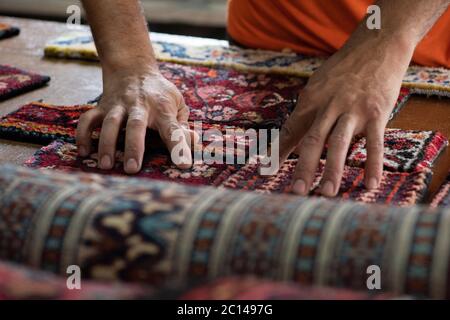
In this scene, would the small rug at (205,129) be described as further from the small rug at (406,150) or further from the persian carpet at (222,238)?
the persian carpet at (222,238)

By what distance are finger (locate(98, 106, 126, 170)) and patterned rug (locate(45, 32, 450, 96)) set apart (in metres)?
0.51

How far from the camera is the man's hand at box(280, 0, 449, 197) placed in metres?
1.06

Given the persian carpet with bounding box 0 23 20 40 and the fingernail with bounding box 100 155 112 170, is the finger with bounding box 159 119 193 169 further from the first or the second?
the persian carpet with bounding box 0 23 20 40

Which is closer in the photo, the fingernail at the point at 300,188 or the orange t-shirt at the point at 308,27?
the fingernail at the point at 300,188

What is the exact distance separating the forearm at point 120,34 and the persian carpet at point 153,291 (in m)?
0.84

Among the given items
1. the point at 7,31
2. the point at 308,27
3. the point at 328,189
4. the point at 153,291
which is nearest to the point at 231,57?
the point at 308,27

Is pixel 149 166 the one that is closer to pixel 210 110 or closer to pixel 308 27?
pixel 210 110

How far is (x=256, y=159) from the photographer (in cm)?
119

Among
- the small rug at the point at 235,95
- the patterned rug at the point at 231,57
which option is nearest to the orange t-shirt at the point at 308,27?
the patterned rug at the point at 231,57

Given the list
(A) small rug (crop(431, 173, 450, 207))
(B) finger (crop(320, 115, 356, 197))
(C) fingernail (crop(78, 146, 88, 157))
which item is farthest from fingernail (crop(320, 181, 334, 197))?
(C) fingernail (crop(78, 146, 88, 157))

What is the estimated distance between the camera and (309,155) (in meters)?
1.06

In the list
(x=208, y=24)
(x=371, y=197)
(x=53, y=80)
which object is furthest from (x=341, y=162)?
(x=208, y=24)

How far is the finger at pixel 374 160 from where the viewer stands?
3.53 feet

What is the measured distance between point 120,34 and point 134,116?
31 centimetres
